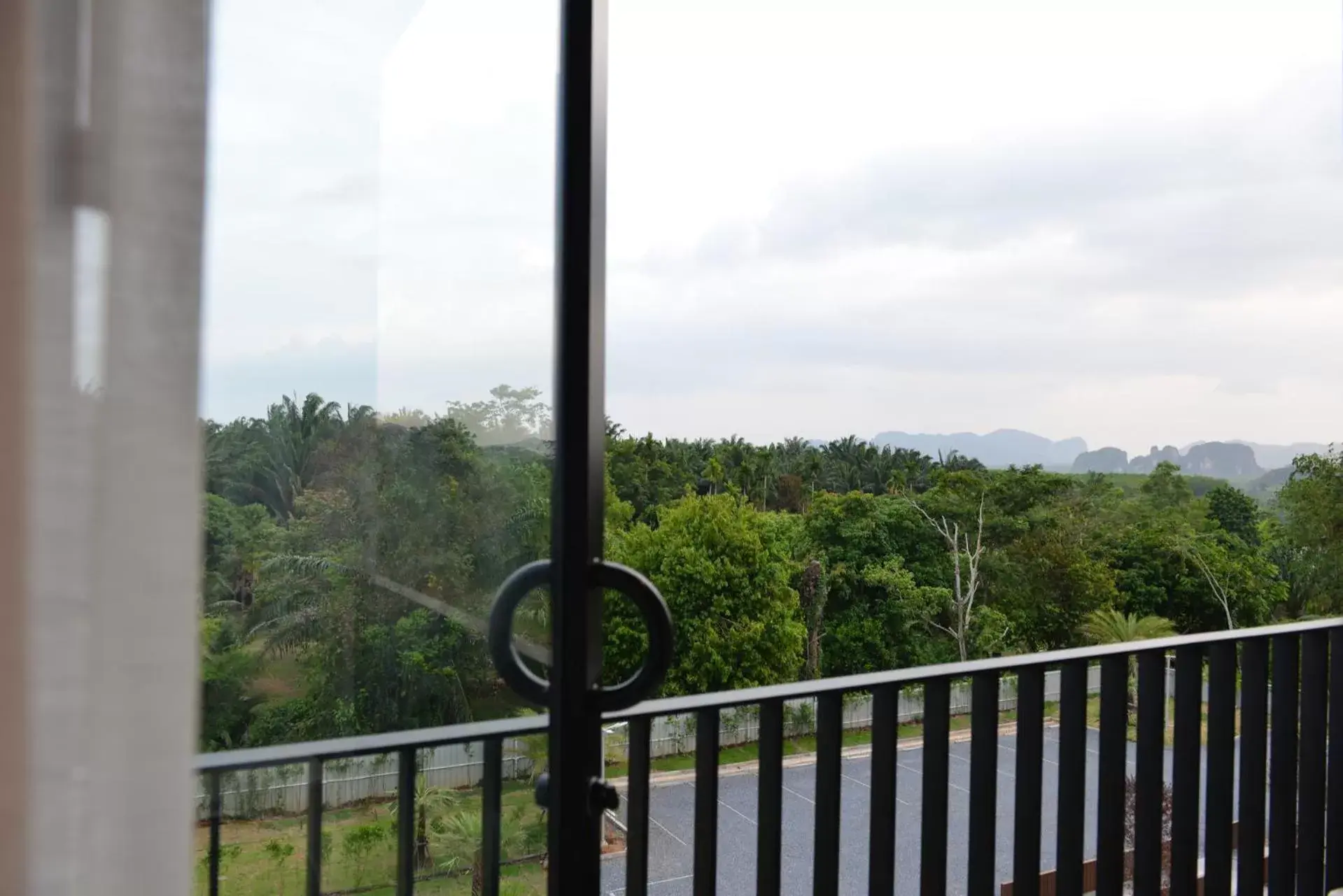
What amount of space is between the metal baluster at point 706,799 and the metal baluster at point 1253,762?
45.7 inches

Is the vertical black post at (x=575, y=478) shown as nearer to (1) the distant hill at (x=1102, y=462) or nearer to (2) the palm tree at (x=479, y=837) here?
(2) the palm tree at (x=479, y=837)

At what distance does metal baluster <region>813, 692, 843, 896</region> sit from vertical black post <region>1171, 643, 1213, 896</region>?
0.77 metres

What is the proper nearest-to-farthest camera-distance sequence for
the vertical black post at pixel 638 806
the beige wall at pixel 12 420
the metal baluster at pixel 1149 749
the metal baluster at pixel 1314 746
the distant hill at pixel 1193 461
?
the beige wall at pixel 12 420, the vertical black post at pixel 638 806, the metal baluster at pixel 1149 749, the metal baluster at pixel 1314 746, the distant hill at pixel 1193 461

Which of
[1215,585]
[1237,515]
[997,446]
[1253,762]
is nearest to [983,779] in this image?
[1253,762]

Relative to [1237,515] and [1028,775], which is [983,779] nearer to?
[1028,775]

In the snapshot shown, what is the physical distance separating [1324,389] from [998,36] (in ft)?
22.8

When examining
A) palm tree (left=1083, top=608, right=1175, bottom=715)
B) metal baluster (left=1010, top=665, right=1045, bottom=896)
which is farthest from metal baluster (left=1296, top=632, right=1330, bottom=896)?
palm tree (left=1083, top=608, right=1175, bottom=715)

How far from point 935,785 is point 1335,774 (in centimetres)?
112

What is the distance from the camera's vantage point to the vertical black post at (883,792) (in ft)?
4.89

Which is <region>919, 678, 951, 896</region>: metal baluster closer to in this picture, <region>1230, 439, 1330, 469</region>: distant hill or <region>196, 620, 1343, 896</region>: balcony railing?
<region>196, 620, 1343, 896</region>: balcony railing

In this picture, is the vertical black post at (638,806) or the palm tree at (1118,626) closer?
the vertical black post at (638,806)

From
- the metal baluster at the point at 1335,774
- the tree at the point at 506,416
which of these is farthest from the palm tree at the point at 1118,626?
the tree at the point at 506,416

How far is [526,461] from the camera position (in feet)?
2.70

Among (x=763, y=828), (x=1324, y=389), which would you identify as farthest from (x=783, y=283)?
(x=763, y=828)
